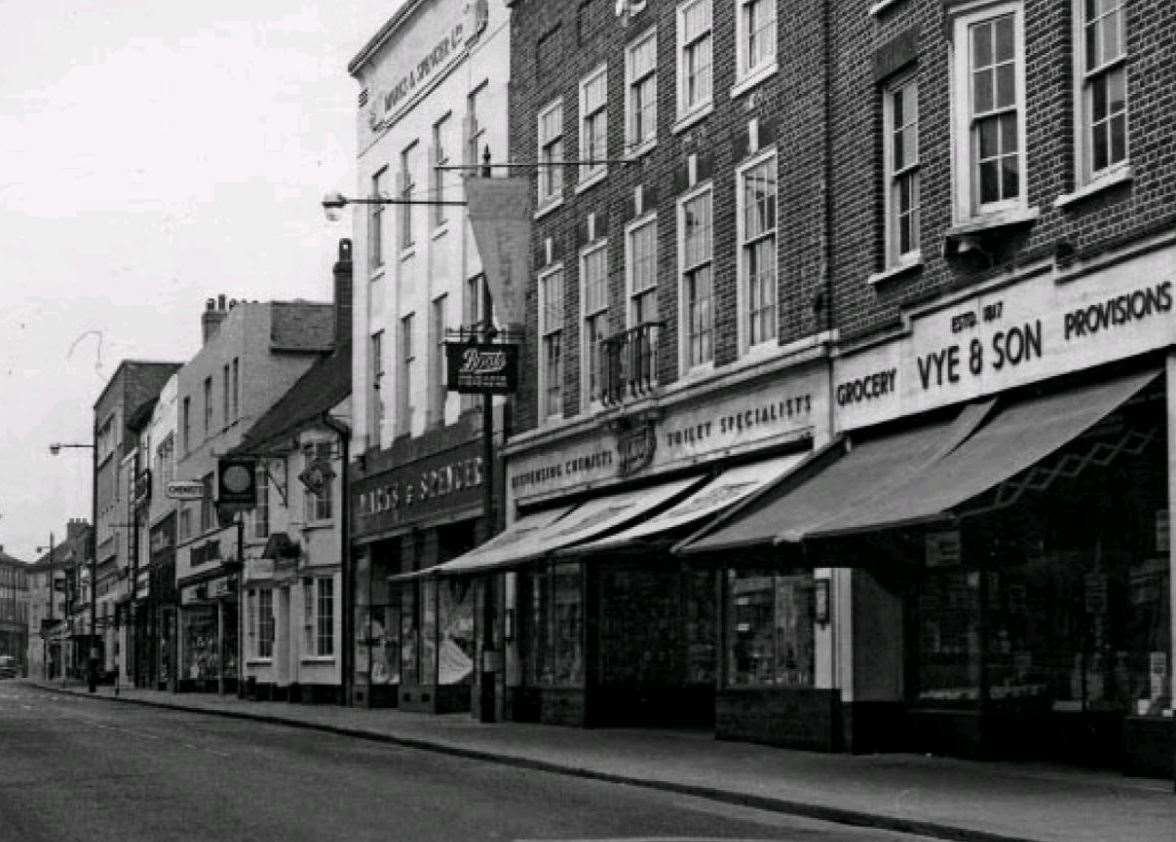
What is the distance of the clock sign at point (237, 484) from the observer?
56.0 meters

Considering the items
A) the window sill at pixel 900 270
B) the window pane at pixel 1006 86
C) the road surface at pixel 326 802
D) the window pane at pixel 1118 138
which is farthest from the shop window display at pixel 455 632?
the window pane at pixel 1118 138

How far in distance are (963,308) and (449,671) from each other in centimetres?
2083

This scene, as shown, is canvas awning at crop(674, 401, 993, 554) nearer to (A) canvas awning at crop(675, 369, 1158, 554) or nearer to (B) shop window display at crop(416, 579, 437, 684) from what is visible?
(A) canvas awning at crop(675, 369, 1158, 554)

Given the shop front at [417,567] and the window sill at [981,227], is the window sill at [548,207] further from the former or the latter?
the window sill at [981,227]

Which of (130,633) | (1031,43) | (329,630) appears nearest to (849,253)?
(1031,43)

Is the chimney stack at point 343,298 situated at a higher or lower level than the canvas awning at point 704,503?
higher

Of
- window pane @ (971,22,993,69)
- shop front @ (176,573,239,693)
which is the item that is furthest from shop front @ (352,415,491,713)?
window pane @ (971,22,993,69)

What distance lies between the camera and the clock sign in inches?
2203

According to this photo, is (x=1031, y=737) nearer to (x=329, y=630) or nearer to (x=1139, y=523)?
(x=1139, y=523)

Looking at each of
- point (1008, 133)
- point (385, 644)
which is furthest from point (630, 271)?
point (385, 644)

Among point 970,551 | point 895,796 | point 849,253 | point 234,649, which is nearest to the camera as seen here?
point 895,796

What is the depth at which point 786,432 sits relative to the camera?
2636cm

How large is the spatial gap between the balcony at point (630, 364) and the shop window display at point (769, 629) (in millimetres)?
3512

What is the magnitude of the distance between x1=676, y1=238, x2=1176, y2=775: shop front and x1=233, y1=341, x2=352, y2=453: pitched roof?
2754 centimetres
